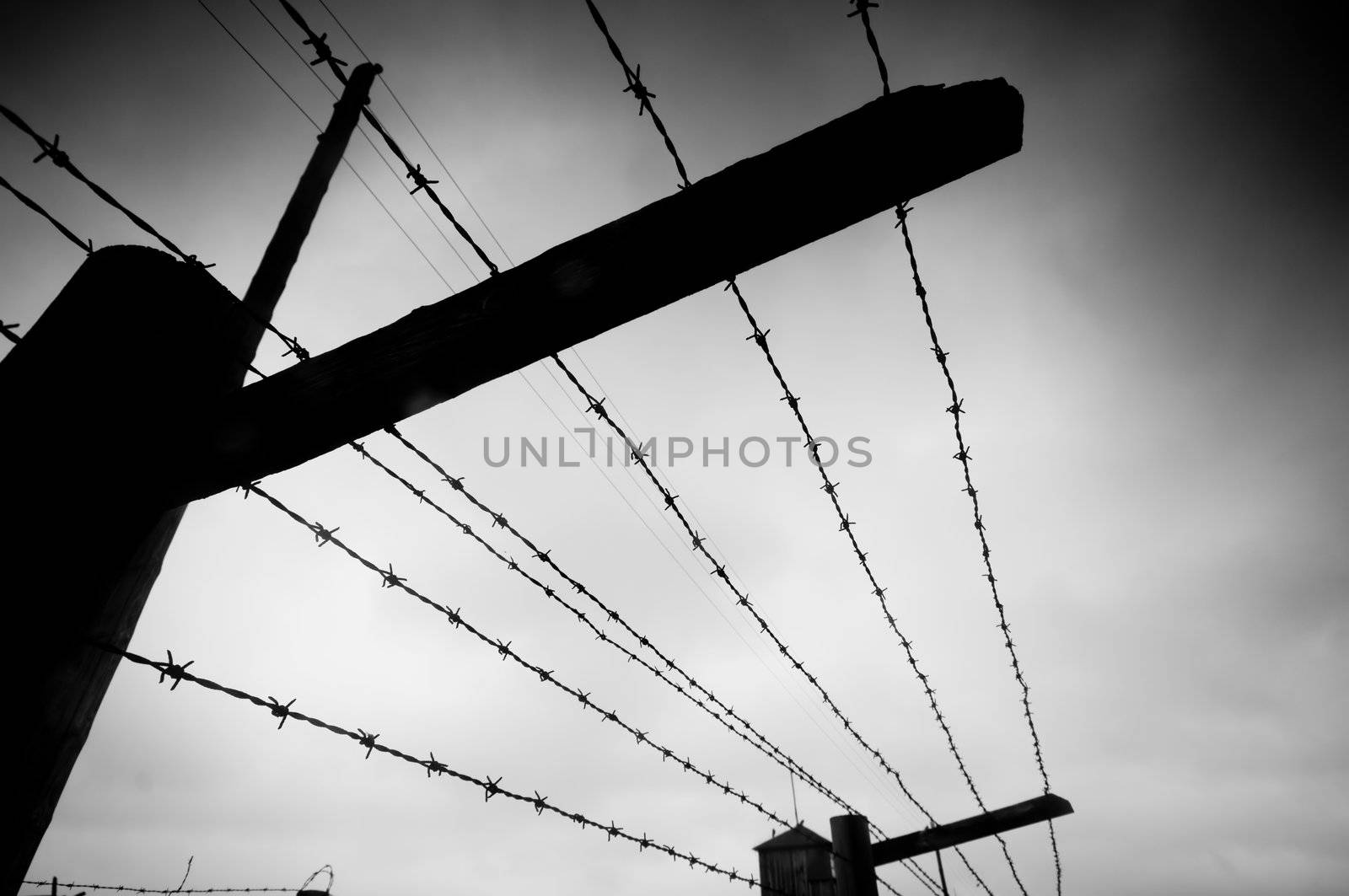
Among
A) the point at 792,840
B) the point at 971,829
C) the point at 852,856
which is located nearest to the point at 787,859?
the point at 792,840

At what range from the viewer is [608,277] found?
156 cm

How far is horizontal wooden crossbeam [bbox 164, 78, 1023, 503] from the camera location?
1.50 meters

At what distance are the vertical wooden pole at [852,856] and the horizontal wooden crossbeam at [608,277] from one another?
605cm

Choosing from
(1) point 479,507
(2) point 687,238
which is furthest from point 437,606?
(2) point 687,238

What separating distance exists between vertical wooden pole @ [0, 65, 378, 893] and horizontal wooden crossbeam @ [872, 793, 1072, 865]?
23.2 feet

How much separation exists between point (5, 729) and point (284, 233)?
2.42 m

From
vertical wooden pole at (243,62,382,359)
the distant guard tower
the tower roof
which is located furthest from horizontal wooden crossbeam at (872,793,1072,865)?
the tower roof

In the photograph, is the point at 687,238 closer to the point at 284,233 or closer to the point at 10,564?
the point at 10,564

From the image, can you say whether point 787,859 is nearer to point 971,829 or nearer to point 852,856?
point 971,829

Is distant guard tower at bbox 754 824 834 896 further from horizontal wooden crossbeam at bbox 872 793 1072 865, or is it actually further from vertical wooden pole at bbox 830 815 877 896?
vertical wooden pole at bbox 830 815 877 896

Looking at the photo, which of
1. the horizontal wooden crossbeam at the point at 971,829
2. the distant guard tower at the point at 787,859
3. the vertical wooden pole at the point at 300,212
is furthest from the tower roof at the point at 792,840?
the vertical wooden pole at the point at 300,212

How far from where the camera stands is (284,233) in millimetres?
2967

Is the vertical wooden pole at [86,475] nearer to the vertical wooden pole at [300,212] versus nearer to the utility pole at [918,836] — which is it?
the vertical wooden pole at [300,212]

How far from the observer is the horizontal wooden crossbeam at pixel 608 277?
59.1 inches
